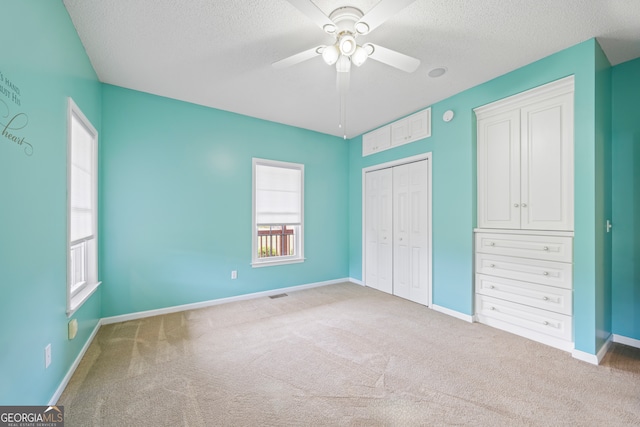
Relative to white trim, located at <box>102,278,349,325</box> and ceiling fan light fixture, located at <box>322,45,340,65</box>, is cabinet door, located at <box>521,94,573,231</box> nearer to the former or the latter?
ceiling fan light fixture, located at <box>322,45,340,65</box>

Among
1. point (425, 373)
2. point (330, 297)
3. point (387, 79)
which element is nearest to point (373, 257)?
point (330, 297)

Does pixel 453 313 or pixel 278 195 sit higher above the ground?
pixel 278 195

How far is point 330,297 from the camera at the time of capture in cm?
408

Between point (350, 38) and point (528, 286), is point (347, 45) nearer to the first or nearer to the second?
point (350, 38)

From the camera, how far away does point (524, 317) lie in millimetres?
2711

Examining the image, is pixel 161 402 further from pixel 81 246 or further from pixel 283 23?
pixel 283 23

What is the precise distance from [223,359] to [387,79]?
3.26 m

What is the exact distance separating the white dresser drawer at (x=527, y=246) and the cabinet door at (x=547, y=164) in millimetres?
126

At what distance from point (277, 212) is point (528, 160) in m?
3.34

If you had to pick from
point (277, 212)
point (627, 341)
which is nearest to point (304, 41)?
point (277, 212)

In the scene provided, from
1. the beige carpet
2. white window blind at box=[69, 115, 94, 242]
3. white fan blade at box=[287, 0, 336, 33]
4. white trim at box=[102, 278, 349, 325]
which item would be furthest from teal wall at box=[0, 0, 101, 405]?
white fan blade at box=[287, 0, 336, 33]

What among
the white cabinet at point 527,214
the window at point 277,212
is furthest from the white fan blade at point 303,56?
the white cabinet at point 527,214

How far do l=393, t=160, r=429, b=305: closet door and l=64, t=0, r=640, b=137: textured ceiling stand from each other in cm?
115

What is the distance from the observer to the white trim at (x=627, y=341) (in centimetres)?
250
